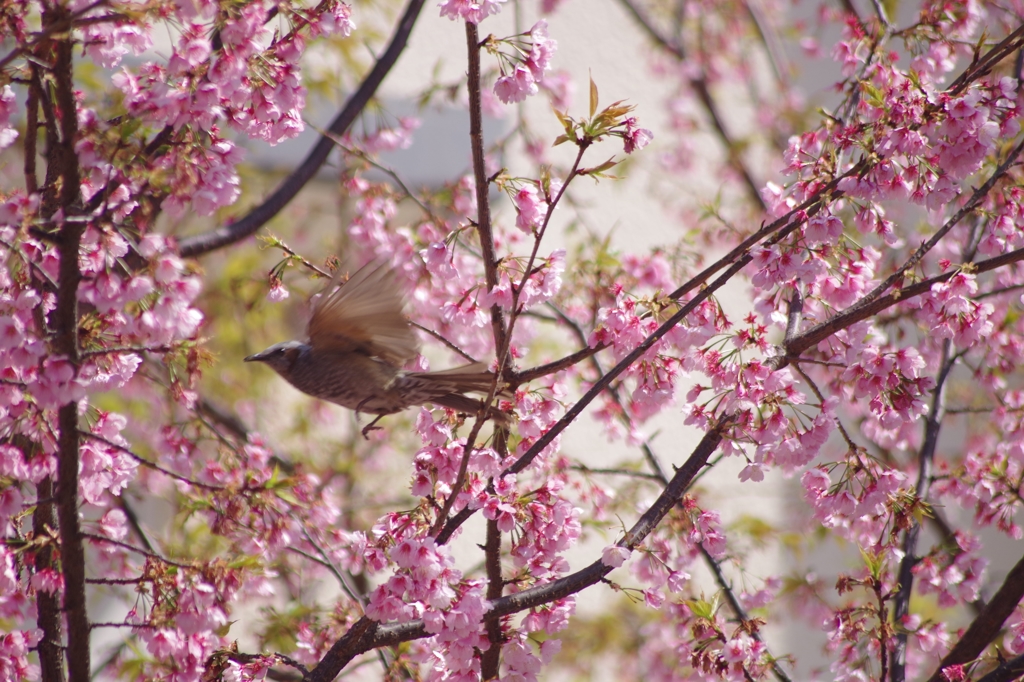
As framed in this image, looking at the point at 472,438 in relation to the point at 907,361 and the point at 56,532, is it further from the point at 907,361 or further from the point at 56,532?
the point at 907,361

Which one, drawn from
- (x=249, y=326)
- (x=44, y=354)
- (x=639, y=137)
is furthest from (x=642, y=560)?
(x=249, y=326)

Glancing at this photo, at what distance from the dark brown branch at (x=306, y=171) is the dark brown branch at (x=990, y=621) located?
1.91 meters

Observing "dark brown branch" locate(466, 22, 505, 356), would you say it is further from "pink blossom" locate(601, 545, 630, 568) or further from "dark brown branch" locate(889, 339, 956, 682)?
"dark brown branch" locate(889, 339, 956, 682)

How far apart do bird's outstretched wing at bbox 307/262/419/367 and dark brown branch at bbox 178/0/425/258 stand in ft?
1.97

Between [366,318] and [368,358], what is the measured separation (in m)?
0.19

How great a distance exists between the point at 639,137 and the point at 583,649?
3.56 meters

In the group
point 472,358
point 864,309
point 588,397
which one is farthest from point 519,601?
point 864,309

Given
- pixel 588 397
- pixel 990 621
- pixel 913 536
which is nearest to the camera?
pixel 588 397

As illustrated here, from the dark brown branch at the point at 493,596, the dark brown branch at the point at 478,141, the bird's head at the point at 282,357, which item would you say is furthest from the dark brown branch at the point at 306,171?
the dark brown branch at the point at 493,596

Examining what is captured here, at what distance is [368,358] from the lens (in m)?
2.00

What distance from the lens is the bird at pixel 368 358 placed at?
1738 millimetres

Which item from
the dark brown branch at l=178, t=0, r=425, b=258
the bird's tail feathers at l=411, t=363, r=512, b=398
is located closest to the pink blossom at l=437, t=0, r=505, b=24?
the bird's tail feathers at l=411, t=363, r=512, b=398

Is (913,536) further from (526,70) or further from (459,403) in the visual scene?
(526,70)

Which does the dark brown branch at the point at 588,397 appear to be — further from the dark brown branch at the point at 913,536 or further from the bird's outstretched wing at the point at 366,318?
the dark brown branch at the point at 913,536
